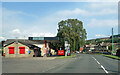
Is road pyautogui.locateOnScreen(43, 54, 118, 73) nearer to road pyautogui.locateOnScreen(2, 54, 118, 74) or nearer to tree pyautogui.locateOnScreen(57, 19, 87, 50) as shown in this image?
road pyautogui.locateOnScreen(2, 54, 118, 74)

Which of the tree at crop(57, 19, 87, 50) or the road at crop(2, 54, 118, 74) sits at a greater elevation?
the tree at crop(57, 19, 87, 50)

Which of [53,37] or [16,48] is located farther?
[53,37]

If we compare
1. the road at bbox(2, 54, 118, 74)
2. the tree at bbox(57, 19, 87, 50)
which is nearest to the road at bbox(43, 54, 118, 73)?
the road at bbox(2, 54, 118, 74)

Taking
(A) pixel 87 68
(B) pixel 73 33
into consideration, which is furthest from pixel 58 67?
(B) pixel 73 33

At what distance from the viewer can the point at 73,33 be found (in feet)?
214

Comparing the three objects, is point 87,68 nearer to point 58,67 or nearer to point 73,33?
point 58,67

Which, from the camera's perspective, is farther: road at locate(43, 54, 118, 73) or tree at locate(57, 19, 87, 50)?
tree at locate(57, 19, 87, 50)

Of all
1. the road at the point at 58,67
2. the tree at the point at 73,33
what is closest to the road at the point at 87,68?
the road at the point at 58,67

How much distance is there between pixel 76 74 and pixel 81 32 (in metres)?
59.0

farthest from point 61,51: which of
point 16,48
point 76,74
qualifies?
point 76,74

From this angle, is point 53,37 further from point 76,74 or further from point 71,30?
point 76,74

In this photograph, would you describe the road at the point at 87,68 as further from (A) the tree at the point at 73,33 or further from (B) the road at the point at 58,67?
(A) the tree at the point at 73,33

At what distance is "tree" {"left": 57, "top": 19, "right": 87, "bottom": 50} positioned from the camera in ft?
213

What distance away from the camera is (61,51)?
5241 cm
